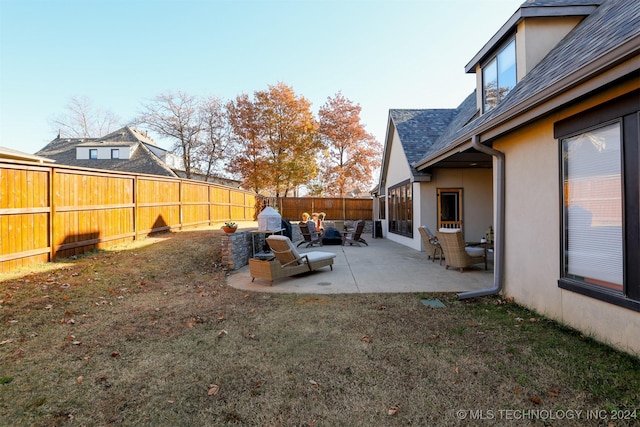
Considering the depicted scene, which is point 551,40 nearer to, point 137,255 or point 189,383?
point 189,383

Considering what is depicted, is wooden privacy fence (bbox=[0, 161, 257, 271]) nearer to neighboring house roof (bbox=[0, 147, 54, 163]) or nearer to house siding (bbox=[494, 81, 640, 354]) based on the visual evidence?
neighboring house roof (bbox=[0, 147, 54, 163])

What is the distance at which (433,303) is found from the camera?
4848 mm

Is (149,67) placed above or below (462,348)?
above

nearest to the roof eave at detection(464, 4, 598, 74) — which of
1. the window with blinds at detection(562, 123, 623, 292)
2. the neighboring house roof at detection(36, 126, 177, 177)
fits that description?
the window with blinds at detection(562, 123, 623, 292)

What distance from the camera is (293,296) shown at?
534 cm

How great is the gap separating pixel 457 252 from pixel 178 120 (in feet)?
85.2

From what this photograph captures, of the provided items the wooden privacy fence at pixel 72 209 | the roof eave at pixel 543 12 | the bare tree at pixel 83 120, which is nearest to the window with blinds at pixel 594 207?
the roof eave at pixel 543 12

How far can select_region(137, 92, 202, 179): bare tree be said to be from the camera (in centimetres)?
2541

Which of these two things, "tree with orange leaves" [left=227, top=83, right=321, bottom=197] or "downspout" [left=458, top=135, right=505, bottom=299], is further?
"tree with orange leaves" [left=227, top=83, right=321, bottom=197]

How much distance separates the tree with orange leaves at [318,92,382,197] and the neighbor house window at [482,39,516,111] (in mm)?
20844

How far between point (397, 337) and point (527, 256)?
2490 mm

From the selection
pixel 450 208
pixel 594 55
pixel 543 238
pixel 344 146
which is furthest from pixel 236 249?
pixel 344 146

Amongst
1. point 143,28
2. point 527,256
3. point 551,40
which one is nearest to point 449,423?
point 527,256

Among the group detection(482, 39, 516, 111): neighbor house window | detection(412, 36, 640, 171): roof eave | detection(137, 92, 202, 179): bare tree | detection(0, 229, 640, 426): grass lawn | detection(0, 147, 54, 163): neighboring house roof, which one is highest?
detection(137, 92, 202, 179): bare tree
